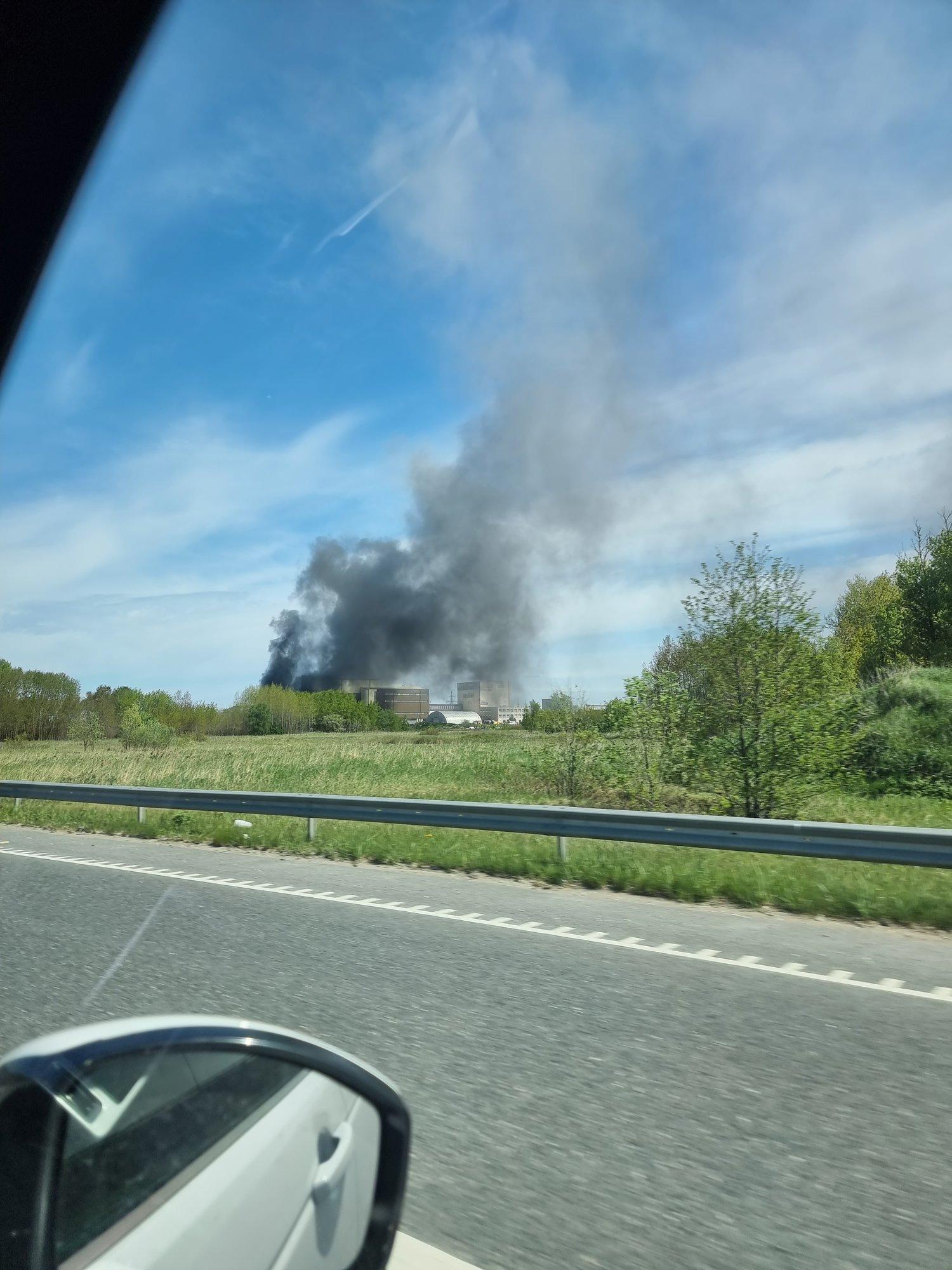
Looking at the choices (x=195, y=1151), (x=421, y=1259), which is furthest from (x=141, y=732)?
(x=195, y=1151)

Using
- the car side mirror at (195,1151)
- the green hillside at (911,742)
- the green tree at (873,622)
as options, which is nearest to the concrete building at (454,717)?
the green tree at (873,622)

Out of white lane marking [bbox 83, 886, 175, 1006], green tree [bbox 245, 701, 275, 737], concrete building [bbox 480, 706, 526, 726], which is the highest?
concrete building [bbox 480, 706, 526, 726]

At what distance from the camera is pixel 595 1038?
16.1 ft

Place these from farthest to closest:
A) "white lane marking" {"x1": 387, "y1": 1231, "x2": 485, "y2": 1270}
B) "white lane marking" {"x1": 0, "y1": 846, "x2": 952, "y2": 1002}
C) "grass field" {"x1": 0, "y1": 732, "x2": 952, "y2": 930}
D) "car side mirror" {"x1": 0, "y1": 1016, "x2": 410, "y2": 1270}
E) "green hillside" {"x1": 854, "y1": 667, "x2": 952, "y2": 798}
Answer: "green hillside" {"x1": 854, "y1": 667, "x2": 952, "y2": 798}
"grass field" {"x1": 0, "y1": 732, "x2": 952, "y2": 930}
"white lane marking" {"x1": 0, "y1": 846, "x2": 952, "y2": 1002}
"white lane marking" {"x1": 387, "y1": 1231, "x2": 485, "y2": 1270}
"car side mirror" {"x1": 0, "y1": 1016, "x2": 410, "y2": 1270}

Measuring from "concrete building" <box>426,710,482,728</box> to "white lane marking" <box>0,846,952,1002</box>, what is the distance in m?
130

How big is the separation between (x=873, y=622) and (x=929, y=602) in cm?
943

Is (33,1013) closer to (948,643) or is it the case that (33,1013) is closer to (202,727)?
(948,643)

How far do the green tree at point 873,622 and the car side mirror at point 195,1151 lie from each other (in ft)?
146

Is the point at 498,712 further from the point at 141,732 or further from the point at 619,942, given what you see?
the point at 619,942

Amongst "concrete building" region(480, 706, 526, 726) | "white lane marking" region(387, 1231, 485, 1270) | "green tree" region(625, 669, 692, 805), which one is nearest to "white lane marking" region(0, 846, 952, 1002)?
"white lane marking" region(387, 1231, 485, 1270)

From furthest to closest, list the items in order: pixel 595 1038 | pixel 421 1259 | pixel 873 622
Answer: pixel 873 622 < pixel 595 1038 < pixel 421 1259

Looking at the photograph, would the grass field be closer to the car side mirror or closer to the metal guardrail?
the metal guardrail

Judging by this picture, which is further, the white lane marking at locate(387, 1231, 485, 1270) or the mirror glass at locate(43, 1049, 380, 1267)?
the white lane marking at locate(387, 1231, 485, 1270)

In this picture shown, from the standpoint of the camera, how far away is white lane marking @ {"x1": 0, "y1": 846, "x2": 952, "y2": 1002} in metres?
5.80
